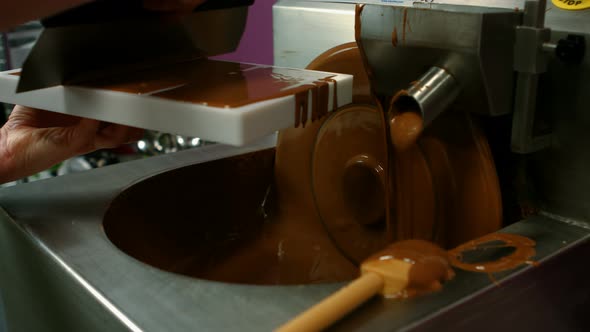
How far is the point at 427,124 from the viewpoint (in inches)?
27.9

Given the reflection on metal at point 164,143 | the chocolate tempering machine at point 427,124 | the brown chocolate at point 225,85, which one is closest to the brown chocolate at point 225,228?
the chocolate tempering machine at point 427,124

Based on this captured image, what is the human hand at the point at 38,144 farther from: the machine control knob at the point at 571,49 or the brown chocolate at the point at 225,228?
the machine control knob at the point at 571,49

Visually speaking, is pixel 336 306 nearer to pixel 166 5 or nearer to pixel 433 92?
pixel 433 92

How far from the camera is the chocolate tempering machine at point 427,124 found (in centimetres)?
61

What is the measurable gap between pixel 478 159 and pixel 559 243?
0.49ft

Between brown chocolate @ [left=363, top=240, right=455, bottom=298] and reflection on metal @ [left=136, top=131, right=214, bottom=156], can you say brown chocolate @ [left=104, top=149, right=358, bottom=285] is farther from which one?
reflection on metal @ [left=136, top=131, right=214, bottom=156]

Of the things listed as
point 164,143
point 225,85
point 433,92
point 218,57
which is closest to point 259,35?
point 218,57

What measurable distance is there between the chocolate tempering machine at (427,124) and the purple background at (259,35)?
2.40ft

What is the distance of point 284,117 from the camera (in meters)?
0.71

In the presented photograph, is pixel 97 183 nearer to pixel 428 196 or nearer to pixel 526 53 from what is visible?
pixel 428 196

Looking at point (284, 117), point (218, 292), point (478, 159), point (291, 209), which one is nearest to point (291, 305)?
point (218, 292)

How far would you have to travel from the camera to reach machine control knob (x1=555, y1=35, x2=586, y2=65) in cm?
68

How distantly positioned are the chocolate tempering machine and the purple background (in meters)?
0.73

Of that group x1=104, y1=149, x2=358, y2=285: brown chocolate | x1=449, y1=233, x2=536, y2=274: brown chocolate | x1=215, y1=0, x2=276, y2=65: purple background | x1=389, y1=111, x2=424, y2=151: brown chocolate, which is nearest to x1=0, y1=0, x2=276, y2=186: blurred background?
x1=215, y1=0, x2=276, y2=65: purple background
